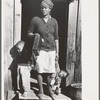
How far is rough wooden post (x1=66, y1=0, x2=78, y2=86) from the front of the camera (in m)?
2.92

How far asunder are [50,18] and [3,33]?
1.54 feet

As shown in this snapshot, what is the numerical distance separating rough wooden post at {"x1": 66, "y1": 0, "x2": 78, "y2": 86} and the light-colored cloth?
160 millimetres

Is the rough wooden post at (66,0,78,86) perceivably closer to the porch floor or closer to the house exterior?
the house exterior

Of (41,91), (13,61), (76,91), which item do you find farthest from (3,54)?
(76,91)

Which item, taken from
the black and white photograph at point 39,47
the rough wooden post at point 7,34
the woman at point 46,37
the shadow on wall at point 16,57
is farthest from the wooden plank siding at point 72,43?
the rough wooden post at point 7,34

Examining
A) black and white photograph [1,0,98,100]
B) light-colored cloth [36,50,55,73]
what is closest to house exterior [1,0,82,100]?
black and white photograph [1,0,98,100]

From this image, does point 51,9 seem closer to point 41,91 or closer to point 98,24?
point 98,24

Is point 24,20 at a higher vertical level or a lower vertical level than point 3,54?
higher

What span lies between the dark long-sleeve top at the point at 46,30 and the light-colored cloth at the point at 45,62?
49 mm

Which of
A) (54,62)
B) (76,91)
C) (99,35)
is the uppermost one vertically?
(99,35)

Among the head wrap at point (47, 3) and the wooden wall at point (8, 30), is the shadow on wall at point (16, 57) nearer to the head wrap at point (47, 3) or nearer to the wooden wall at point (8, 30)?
the wooden wall at point (8, 30)

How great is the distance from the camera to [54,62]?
2898 mm

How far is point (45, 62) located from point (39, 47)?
0.16m

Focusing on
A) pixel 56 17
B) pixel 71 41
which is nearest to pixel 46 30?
pixel 56 17
